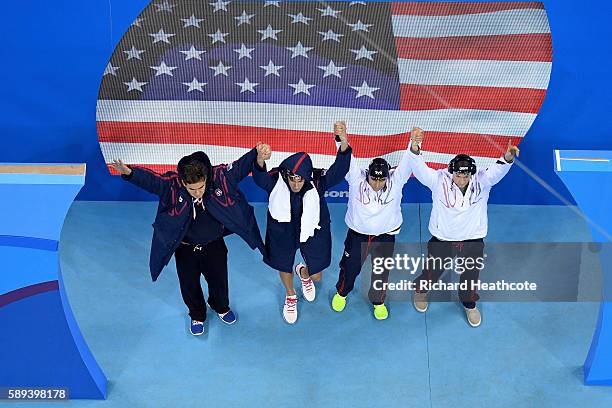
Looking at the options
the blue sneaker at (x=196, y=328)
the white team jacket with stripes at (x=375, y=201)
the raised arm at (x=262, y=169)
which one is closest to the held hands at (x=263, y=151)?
the raised arm at (x=262, y=169)

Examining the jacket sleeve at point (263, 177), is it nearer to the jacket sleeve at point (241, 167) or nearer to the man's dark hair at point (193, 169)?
the jacket sleeve at point (241, 167)

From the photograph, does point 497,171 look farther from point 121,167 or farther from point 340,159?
point 121,167

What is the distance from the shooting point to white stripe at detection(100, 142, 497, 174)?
548 centimetres

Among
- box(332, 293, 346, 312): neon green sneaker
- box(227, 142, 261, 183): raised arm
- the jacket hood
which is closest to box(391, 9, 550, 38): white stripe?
the jacket hood

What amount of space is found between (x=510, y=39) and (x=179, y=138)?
248 centimetres

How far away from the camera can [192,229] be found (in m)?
4.15

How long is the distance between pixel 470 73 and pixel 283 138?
1423mm

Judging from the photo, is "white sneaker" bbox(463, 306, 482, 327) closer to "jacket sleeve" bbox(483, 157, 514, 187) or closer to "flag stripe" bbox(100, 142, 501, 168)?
"jacket sleeve" bbox(483, 157, 514, 187)

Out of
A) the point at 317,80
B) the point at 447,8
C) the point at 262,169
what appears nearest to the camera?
the point at 262,169

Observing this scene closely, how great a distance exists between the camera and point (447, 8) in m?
5.12

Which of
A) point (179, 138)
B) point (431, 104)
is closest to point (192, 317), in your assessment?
point (179, 138)

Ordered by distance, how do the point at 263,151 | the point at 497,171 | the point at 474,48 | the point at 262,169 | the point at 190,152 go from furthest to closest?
the point at 190,152 → the point at 474,48 → the point at 497,171 → the point at 262,169 → the point at 263,151

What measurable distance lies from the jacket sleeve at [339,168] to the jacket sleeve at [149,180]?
886 mm

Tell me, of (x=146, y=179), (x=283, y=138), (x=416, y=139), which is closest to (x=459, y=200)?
(x=416, y=139)
